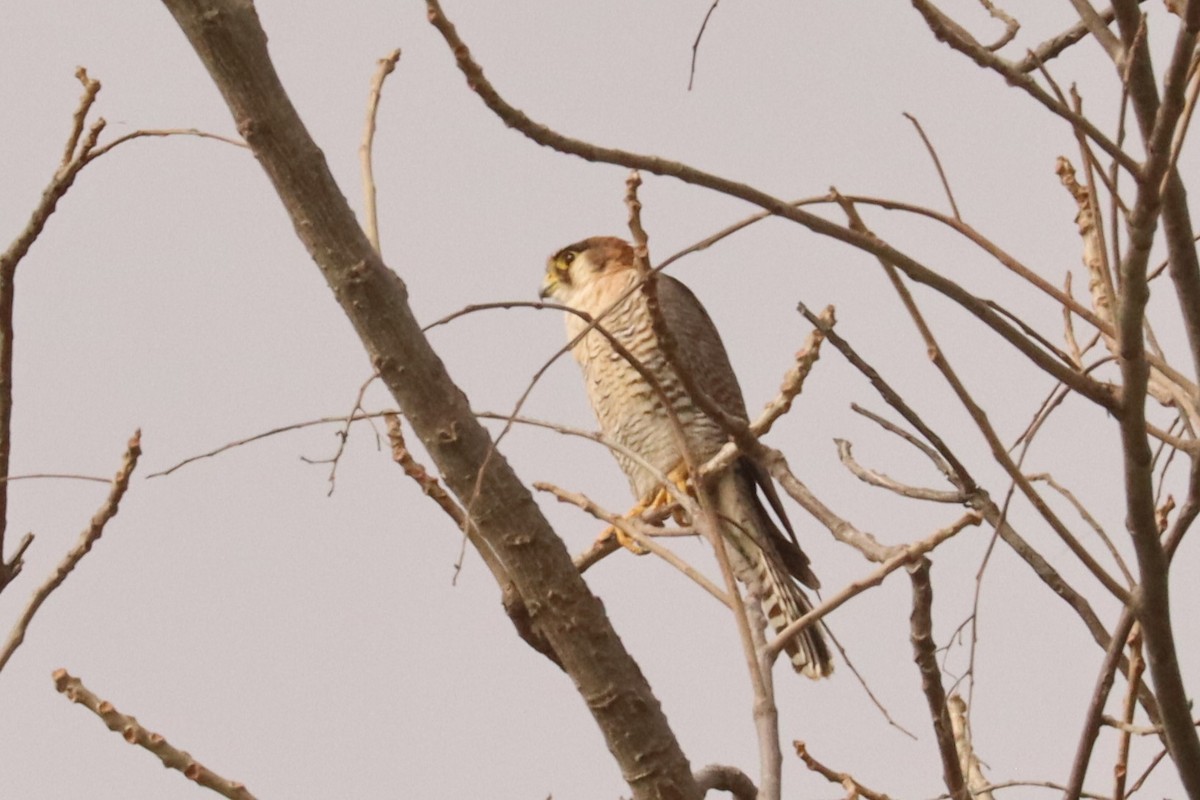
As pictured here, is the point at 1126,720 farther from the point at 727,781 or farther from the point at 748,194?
the point at 748,194

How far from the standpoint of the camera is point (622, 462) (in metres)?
6.49

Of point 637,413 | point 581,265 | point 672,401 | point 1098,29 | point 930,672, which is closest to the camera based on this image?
point 1098,29

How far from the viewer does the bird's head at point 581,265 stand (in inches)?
293

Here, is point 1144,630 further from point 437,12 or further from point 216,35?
point 216,35

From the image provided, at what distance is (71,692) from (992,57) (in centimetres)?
153

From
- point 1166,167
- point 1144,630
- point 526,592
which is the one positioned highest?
point 1166,167

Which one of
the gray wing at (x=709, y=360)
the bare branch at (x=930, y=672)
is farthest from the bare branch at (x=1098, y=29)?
the gray wing at (x=709, y=360)

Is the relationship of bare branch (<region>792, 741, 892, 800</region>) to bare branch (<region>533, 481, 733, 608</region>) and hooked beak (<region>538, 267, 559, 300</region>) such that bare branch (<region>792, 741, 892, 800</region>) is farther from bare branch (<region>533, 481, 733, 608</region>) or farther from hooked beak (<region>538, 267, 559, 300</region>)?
hooked beak (<region>538, 267, 559, 300</region>)

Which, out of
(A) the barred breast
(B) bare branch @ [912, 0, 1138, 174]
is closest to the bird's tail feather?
(A) the barred breast

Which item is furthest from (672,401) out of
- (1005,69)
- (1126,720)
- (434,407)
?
(1005,69)

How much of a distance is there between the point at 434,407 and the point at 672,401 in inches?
153

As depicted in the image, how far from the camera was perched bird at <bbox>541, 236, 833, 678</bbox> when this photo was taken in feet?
18.6

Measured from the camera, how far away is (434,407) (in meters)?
1.96

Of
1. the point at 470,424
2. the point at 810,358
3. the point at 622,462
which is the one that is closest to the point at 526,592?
the point at 470,424
